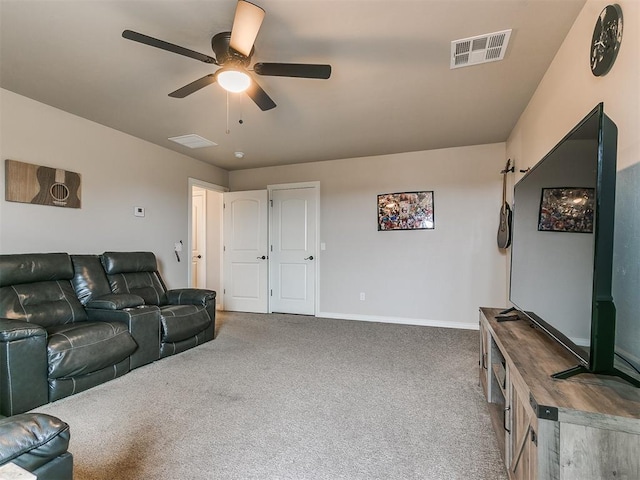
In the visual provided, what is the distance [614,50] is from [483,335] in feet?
5.98

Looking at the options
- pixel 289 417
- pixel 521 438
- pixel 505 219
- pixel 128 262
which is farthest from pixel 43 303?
pixel 505 219

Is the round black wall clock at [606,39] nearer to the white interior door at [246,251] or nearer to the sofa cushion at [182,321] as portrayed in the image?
the sofa cushion at [182,321]

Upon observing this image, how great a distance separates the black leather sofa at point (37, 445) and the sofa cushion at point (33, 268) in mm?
2018

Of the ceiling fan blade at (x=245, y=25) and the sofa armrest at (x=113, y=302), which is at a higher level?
the ceiling fan blade at (x=245, y=25)

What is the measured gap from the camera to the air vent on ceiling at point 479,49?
2.00 meters

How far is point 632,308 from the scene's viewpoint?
124 cm

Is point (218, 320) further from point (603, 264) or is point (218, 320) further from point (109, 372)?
point (603, 264)

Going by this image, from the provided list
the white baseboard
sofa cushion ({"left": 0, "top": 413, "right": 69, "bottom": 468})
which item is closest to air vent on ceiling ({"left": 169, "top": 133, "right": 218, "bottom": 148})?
the white baseboard

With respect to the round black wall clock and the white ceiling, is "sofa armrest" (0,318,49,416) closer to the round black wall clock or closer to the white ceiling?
the white ceiling

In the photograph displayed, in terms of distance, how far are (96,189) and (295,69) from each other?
9.40 ft

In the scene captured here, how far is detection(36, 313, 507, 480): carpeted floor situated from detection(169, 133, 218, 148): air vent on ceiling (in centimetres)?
253

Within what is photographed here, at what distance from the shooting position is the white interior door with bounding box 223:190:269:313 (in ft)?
17.0

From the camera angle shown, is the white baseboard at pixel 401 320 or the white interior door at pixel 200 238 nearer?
the white baseboard at pixel 401 320

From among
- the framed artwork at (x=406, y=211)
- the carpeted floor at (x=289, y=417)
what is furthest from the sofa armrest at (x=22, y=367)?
the framed artwork at (x=406, y=211)
